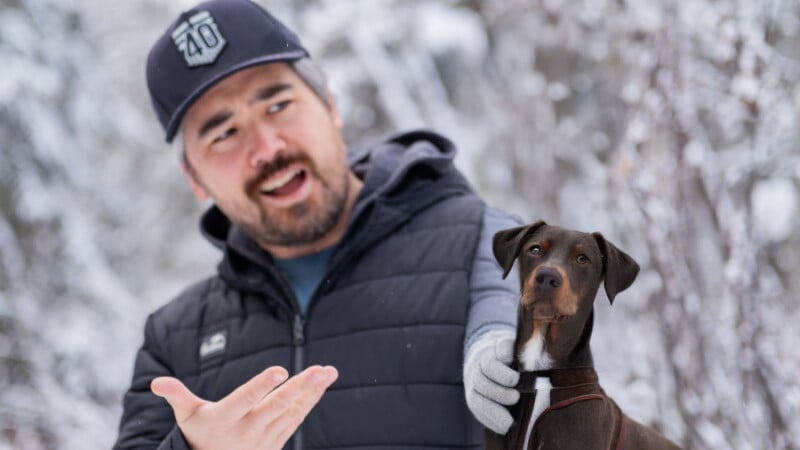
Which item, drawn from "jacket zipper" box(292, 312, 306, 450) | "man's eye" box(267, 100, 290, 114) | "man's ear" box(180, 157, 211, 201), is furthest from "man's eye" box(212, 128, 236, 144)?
"jacket zipper" box(292, 312, 306, 450)

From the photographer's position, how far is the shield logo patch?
2098mm

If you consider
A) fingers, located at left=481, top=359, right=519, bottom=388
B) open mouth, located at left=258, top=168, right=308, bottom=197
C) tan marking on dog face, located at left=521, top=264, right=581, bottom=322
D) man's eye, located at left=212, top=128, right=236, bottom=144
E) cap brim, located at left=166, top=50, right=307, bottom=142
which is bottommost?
fingers, located at left=481, top=359, right=519, bottom=388

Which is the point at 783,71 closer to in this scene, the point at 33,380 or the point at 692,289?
the point at 692,289

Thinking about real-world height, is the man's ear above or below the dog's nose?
below

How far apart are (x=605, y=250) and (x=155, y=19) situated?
30.5 feet

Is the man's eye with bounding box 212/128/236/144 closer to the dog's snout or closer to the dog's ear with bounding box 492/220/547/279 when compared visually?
the dog's ear with bounding box 492/220/547/279

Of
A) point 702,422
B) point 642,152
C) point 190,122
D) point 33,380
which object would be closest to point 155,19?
point 33,380

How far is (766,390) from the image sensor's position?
62.9 inches

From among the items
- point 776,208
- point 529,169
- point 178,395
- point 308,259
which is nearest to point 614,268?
point 178,395

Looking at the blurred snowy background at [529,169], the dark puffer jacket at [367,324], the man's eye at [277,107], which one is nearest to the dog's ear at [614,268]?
the blurred snowy background at [529,169]

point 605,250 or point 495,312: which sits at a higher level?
point 605,250

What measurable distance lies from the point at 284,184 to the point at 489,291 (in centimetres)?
73

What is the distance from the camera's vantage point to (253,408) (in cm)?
145

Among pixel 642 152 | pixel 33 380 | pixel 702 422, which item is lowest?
pixel 33 380
